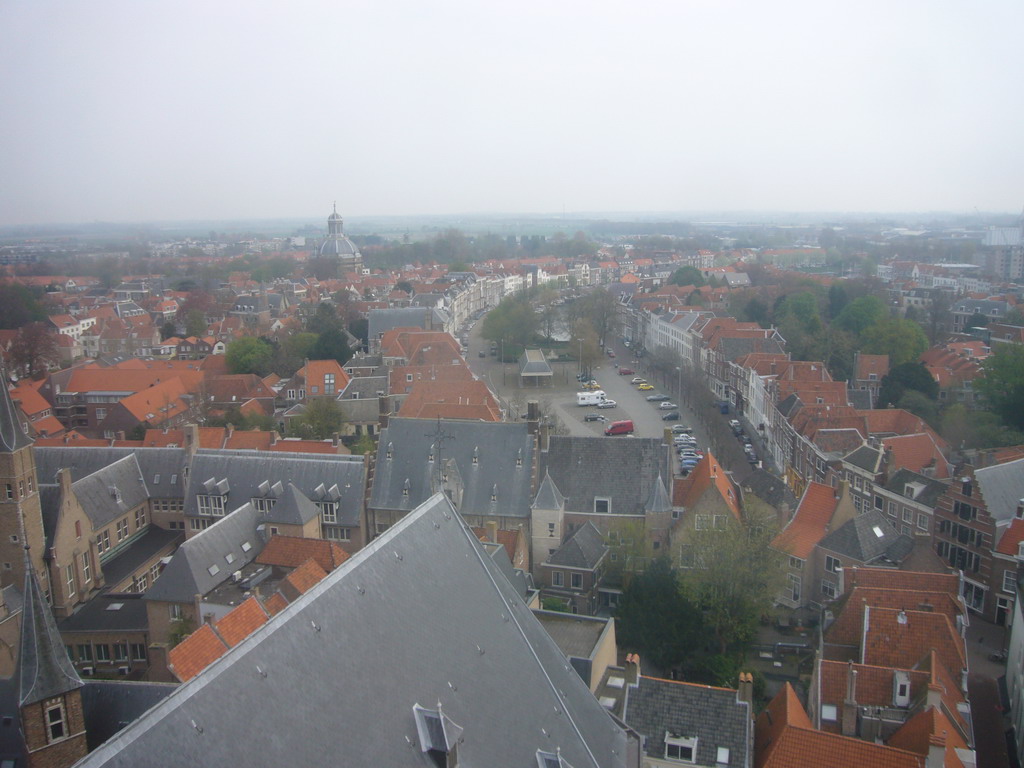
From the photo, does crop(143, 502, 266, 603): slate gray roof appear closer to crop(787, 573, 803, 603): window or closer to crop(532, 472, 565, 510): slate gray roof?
crop(532, 472, 565, 510): slate gray roof

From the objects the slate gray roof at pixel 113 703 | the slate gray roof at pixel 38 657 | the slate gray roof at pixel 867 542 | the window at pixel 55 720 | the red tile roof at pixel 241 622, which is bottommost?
the slate gray roof at pixel 867 542

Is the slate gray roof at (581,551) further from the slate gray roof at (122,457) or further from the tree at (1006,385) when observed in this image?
the tree at (1006,385)

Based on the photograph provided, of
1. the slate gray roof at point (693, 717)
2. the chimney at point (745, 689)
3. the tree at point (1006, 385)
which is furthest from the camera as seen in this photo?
the tree at point (1006, 385)

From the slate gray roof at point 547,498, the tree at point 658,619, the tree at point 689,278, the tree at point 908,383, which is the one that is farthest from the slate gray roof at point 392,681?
the tree at point 689,278

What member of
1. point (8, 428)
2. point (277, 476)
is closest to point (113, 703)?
point (8, 428)

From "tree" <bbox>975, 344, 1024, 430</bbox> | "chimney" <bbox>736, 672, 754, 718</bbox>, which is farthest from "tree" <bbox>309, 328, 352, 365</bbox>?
"chimney" <bbox>736, 672, 754, 718</bbox>

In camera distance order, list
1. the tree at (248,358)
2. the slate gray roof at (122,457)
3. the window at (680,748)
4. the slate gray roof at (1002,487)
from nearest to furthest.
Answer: the window at (680,748) < the slate gray roof at (1002,487) < the slate gray roof at (122,457) < the tree at (248,358)

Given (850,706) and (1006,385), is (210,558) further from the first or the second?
(1006,385)
